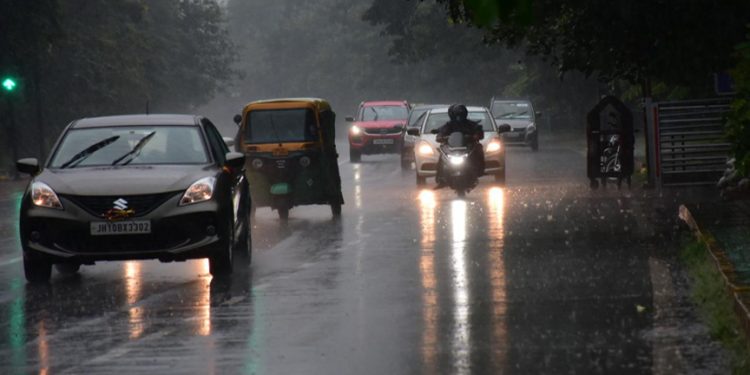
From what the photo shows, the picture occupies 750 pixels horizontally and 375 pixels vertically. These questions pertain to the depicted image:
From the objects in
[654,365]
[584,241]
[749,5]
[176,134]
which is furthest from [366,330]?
[749,5]

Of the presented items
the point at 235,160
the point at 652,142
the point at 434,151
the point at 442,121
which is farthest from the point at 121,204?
the point at 442,121

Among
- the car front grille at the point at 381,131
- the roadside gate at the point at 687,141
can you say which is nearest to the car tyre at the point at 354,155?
the car front grille at the point at 381,131

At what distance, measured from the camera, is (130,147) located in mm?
16000

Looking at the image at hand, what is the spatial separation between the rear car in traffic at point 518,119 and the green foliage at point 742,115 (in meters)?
36.6

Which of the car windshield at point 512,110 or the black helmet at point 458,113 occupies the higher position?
the black helmet at point 458,113

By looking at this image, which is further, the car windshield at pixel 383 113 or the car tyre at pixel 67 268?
the car windshield at pixel 383 113

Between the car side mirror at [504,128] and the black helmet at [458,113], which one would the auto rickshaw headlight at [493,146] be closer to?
the car side mirror at [504,128]

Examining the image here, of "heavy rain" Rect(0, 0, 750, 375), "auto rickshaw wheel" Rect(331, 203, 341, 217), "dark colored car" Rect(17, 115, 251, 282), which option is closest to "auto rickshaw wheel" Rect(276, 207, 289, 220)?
"heavy rain" Rect(0, 0, 750, 375)

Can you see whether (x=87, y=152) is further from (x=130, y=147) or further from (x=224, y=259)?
(x=224, y=259)

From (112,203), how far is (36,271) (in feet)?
3.62

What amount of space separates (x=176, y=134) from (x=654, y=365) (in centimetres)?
782

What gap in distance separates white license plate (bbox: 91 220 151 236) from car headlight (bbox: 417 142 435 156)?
55.5ft

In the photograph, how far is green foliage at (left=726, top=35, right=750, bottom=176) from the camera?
16.7 metres

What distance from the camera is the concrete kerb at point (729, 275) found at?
10.4m
